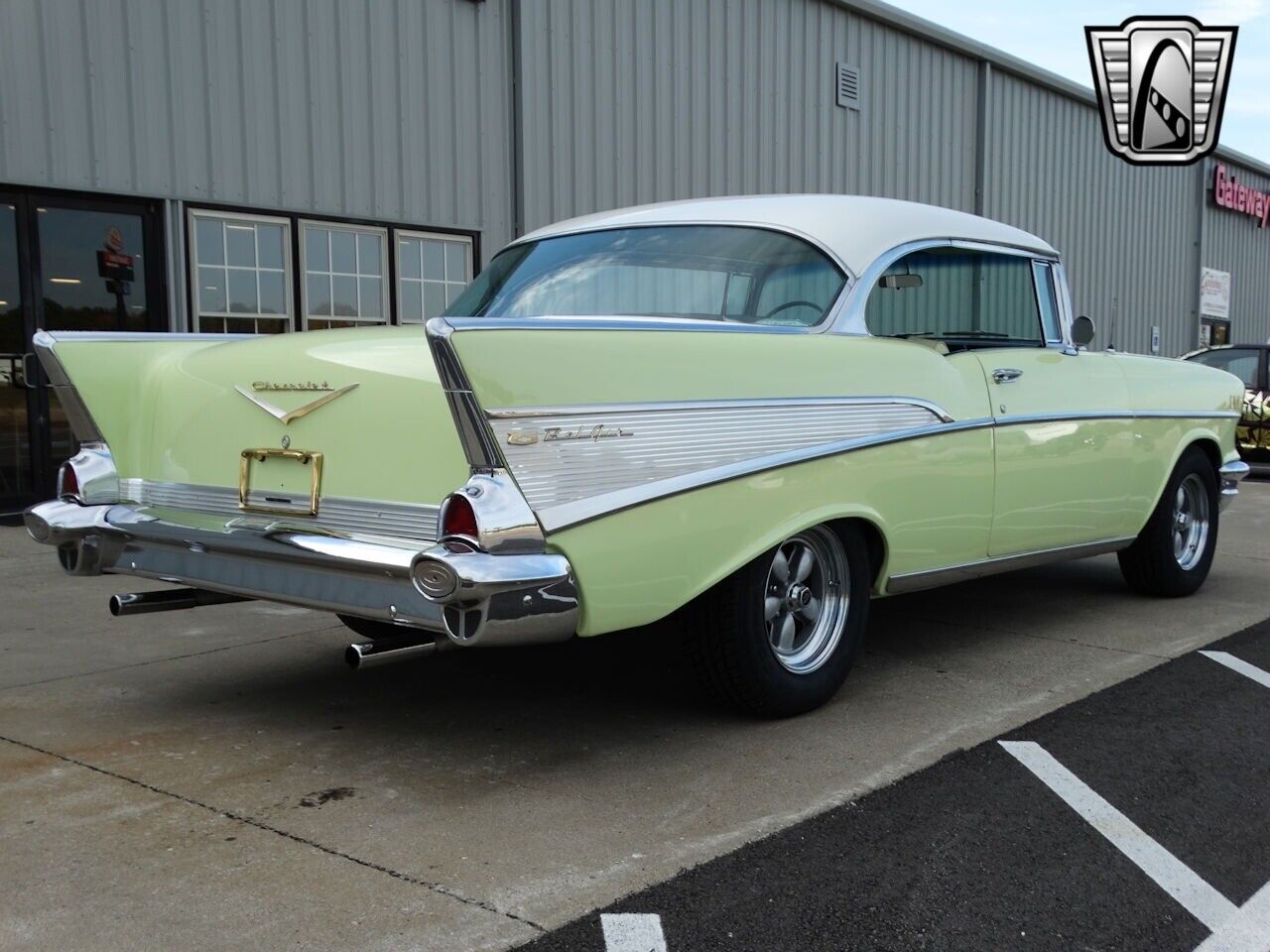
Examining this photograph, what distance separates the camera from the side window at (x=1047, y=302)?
5383 millimetres

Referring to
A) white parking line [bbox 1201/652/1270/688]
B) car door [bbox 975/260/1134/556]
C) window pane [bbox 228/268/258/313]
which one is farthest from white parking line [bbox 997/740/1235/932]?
window pane [bbox 228/268/258/313]

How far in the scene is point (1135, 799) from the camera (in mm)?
3395

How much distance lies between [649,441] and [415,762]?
1.16 meters

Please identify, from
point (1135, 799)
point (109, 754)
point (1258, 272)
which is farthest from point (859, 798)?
point (1258, 272)

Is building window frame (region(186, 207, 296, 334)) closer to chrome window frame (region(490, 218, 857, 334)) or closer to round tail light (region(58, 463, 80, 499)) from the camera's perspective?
chrome window frame (region(490, 218, 857, 334))

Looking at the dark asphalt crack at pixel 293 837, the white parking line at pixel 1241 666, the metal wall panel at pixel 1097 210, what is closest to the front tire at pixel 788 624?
the dark asphalt crack at pixel 293 837

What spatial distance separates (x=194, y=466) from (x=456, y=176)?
7.49m

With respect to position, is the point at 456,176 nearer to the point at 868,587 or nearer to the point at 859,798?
the point at 868,587

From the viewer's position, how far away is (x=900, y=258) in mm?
4605

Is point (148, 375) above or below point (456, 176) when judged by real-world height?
below

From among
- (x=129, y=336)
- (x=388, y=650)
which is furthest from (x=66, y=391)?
(x=388, y=650)

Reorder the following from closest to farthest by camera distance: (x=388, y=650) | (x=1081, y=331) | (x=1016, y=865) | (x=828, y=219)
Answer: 1. (x=1016, y=865)
2. (x=388, y=650)
3. (x=828, y=219)
4. (x=1081, y=331)

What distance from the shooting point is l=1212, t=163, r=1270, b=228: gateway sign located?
23.0 m

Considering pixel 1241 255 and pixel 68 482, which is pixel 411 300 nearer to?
pixel 68 482
